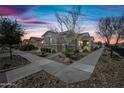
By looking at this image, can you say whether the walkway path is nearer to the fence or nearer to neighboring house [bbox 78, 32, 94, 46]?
neighboring house [bbox 78, 32, 94, 46]

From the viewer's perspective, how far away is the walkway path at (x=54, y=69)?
3.20 m

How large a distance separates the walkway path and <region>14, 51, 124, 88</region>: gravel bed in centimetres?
12

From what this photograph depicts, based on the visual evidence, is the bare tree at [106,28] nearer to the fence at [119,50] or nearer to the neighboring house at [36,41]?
the fence at [119,50]

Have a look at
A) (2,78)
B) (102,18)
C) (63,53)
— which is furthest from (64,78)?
(102,18)

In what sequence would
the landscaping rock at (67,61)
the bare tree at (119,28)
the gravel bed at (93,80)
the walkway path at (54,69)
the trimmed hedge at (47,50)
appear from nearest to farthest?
the gravel bed at (93,80), the walkway path at (54,69), the bare tree at (119,28), the trimmed hedge at (47,50), the landscaping rock at (67,61)

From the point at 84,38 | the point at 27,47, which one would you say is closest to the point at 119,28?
the point at 84,38

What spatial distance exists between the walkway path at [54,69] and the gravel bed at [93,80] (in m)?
0.12

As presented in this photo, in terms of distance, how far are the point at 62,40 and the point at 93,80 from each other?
122 cm

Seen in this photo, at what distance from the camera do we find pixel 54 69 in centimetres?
340

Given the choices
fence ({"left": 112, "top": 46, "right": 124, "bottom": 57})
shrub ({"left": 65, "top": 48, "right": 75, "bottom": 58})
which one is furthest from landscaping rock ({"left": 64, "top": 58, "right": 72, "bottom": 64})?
fence ({"left": 112, "top": 46, "right": 124, "bottom": 57})

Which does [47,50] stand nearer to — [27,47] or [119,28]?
[27,47]

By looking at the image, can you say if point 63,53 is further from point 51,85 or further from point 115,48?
point 115,48

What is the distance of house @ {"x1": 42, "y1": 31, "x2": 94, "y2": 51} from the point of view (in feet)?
11.1

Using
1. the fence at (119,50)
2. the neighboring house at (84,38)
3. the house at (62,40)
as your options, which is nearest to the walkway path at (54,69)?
the house at (62,40)
